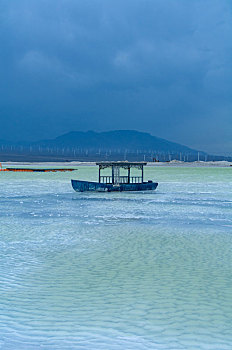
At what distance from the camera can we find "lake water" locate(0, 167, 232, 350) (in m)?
6.57

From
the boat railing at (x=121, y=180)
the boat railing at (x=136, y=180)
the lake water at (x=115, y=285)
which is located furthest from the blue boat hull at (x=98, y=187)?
the lake water at (x=115, y=285)

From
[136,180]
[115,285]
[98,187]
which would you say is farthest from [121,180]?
[115,285]

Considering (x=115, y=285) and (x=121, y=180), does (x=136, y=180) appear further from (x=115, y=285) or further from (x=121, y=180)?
(x=115, y=285)

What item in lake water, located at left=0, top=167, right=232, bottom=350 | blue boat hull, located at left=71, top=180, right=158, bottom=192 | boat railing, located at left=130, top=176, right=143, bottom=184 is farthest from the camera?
boat railing, located at left=130, top=176, right=143, bottom=184

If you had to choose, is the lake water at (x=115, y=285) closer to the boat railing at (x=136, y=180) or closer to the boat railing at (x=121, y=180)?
the boat railing at (x=121, y=180)

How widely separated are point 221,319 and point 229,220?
12.6 meters

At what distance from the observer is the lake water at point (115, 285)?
6.57 meters

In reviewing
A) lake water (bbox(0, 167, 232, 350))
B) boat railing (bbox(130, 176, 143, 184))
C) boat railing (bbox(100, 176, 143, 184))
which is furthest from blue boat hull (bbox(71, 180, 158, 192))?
lake water (bbox(0, 167, 232, 350))

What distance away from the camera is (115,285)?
29.6 feet

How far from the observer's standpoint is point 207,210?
22828 millimetres

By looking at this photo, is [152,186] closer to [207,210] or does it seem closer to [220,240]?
[207,210]

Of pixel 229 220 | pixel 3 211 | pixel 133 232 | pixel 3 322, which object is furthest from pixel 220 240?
pixel 3 211

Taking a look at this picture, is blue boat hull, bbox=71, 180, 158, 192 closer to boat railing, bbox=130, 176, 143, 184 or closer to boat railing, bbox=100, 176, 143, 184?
boat railing, bbox=100, 176, 143, 184

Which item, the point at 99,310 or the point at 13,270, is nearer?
the point at 99,310
